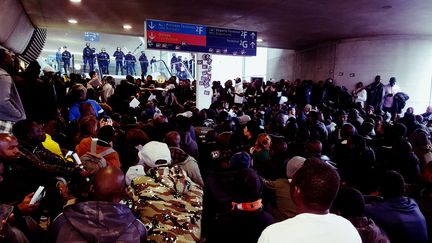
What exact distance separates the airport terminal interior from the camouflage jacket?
0.01 m

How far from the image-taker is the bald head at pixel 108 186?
75.4 inches

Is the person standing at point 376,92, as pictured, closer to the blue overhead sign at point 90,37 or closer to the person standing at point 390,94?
the person standing at point 390,94

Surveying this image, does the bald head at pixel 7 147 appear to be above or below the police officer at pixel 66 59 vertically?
below

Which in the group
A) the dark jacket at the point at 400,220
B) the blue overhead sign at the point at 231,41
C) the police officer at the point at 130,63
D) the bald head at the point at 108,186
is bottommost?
the dark jacket at the point at 400,220

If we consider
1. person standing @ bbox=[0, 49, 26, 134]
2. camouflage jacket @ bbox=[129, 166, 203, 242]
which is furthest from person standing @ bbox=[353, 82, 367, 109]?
person standing @ bbox=[0, 49, 26, 134]

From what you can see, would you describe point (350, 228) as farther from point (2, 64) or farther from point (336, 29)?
point (336, 29)

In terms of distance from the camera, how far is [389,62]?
12797mm

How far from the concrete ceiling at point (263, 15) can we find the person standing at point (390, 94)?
72.2 inches

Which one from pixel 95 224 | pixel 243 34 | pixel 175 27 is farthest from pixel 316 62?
pixel 95 224

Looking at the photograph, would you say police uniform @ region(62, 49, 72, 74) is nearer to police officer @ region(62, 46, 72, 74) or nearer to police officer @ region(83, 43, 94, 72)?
police officer @ region(62, 46, 72, 74)

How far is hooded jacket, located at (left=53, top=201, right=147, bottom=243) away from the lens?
5.72ft

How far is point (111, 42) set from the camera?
24141 mm

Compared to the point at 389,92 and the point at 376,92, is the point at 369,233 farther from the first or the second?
the point at 389,92

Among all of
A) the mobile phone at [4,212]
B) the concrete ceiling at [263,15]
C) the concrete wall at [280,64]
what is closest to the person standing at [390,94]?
the concrete ceiling at [263,15]
